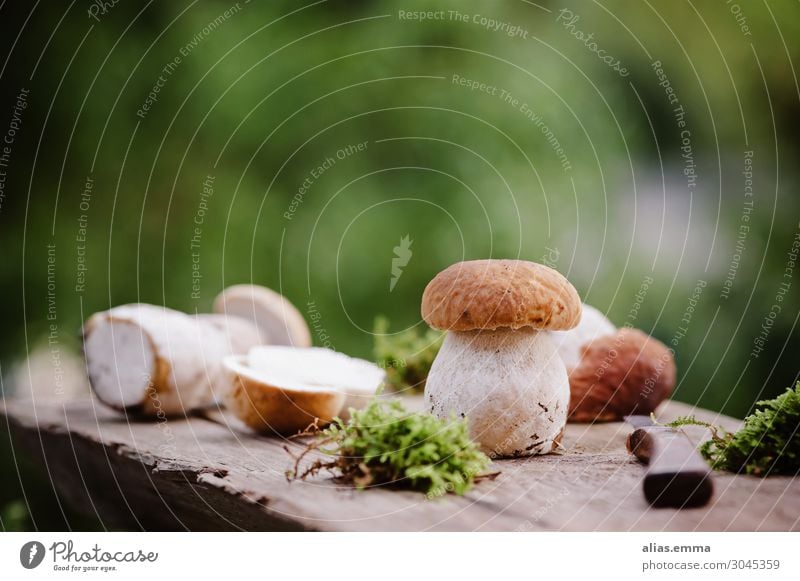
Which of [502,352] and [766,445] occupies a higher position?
[502,352]

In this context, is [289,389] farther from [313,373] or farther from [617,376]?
[617,376]

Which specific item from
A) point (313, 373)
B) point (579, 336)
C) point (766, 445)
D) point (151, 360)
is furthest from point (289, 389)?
point (766, 445)

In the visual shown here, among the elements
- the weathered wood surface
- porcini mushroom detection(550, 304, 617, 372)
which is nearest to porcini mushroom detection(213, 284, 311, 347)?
the weathered wood surface

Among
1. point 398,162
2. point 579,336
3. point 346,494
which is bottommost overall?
point 346,494

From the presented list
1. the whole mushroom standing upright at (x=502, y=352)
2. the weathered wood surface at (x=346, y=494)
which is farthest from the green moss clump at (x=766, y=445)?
the whole mushroom standing upright at (x=502, y=352)
